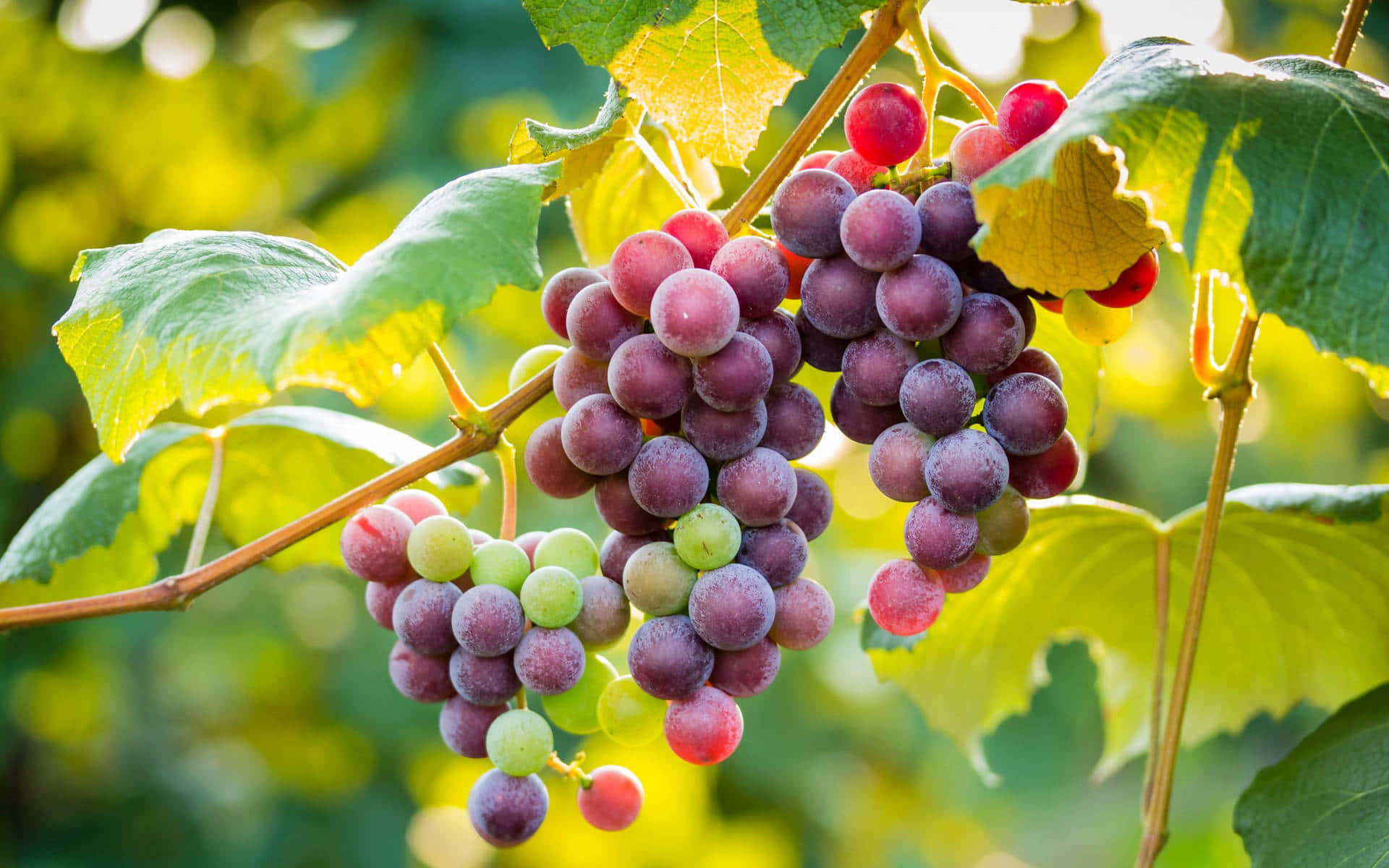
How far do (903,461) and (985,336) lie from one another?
8 cm

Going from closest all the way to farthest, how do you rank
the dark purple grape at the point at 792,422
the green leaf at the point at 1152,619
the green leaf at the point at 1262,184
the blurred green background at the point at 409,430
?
the green leaf at the point at 1262,184, the dark purple grape at the point at 792,422, the green leaf at the point at 1152,619, the blurred green background at the point at 409,430

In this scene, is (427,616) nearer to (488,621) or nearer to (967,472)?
(488,621)

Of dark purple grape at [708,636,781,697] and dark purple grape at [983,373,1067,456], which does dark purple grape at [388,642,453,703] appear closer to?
dark purple grape at [708,636,781,697]

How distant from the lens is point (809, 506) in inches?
25.3

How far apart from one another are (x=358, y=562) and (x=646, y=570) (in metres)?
0.19

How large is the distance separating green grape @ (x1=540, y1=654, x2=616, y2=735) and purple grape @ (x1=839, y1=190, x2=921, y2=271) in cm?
30

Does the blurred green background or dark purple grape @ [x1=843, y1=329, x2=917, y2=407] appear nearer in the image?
dark purple grape @ [x1=843, y1=329, x2=917, y2=407]

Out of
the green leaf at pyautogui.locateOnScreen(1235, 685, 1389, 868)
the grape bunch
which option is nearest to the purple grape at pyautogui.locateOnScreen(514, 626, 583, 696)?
the grape bunch

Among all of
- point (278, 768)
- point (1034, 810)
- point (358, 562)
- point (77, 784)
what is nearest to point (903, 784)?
point (1034, 810)

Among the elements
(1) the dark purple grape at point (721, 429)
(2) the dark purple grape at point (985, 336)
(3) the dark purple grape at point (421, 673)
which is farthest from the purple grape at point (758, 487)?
(3) the dark purple grape at point (421, 673)

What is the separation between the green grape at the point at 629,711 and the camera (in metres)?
0.62

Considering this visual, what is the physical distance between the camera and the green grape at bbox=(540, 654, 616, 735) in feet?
2.18

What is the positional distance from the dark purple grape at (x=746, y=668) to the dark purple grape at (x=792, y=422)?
0.11 meters

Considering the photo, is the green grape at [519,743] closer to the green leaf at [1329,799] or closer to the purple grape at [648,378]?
the purple grape at [648,378]
